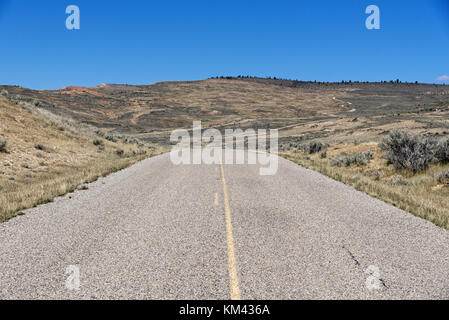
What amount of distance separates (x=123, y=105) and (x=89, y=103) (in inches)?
410

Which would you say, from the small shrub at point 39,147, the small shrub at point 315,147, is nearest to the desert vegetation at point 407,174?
the small shrub at point 315,147

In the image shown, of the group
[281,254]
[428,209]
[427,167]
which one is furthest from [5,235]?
[427,167]

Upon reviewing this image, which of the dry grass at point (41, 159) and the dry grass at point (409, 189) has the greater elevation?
the dry grass at point (41, 159)

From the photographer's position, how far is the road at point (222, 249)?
4.06 meters

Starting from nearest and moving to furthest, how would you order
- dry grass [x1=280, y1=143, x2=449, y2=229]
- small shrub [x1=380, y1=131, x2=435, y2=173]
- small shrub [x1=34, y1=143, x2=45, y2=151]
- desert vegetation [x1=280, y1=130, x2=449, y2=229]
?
dry grass [x1=280, y1=143, x2=449, y2=229]
desert vegetation [x1=280, y1=130, x2=449, y2=229]
small shrub [x1=380, y1=131, x2=435, y2=173]
small shrub [x1=34, y1=143, x2=45, y2=151]

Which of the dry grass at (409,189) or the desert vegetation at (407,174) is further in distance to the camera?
the desert vegetation at (407,174)

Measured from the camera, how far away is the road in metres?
4.06

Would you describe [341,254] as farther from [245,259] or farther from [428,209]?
[428,209]

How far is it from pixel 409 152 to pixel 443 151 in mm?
1358

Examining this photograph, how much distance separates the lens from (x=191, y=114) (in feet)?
336

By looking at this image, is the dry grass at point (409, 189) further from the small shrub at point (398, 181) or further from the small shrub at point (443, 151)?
the small shrub at point (443, 151)

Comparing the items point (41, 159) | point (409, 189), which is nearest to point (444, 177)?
point (409, 189)

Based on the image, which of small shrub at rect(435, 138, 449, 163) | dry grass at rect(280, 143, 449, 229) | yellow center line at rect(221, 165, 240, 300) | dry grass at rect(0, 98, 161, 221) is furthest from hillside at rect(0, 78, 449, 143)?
yellow center line at rect(221, 165, 240, 300)

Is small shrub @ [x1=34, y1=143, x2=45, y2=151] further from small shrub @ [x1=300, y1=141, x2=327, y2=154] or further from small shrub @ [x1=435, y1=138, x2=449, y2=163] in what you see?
small shrub @ [x1=300, y1=141, x2=327, y2=154]
